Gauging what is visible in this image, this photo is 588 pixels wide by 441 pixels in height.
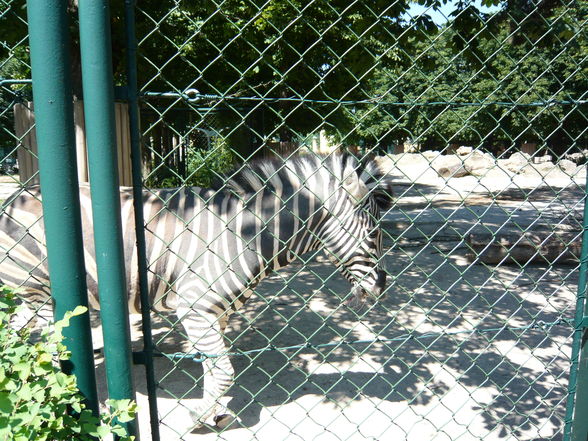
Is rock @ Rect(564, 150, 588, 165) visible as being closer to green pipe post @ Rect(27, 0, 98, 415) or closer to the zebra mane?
the zebra mane

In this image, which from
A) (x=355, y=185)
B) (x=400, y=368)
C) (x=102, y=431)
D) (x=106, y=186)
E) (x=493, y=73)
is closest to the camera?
(x=102, y=431)

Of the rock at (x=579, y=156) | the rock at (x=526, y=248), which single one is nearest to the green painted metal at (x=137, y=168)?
the rock at (x=579, y=156)

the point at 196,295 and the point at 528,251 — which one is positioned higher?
the point at 528,251

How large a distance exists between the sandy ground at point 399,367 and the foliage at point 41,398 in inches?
14.7

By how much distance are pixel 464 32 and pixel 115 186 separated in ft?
8.20

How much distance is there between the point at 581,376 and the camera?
211cm

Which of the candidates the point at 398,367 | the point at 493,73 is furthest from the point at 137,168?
the point at 398,367

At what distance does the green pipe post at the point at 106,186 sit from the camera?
1.35 metres

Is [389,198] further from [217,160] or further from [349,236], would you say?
[217,160]

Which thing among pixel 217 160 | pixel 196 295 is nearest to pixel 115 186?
pixel 196 295

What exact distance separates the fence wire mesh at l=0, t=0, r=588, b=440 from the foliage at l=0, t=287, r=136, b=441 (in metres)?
0.51

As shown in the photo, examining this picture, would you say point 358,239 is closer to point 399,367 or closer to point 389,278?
point 399,367

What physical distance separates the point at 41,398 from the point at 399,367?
309cm

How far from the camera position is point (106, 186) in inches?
55.7
